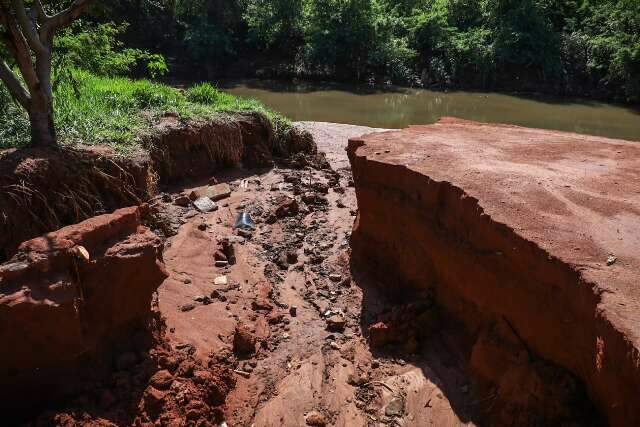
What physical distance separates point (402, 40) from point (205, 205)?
1582cm

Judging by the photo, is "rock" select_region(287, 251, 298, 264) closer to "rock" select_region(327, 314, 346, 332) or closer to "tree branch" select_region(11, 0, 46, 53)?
"rock" select_region(327, 314, 346, 332)

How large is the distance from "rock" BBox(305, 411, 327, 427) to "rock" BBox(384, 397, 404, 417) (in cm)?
42

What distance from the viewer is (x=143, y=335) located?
3473 millimetres

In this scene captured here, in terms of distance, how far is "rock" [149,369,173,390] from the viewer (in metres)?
3.25

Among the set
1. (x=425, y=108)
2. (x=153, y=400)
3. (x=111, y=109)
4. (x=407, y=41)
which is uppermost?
(x=407, y=41)

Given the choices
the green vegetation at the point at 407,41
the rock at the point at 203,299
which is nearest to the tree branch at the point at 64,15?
the rock at the point at 203,299

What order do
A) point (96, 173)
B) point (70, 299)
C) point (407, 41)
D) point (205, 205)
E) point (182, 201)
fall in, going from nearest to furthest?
1. point (70, 299)
2. point (96, 173)
3. point (182, 201)
4. point (205, 205)
5. point (407, 41)

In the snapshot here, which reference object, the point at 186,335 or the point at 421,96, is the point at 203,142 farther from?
the point at 421,96

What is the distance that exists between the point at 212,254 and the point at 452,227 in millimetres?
2479

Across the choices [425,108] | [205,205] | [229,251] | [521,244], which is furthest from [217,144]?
[425,108]

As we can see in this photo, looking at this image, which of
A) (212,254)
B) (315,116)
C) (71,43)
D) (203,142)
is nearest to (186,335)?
(212,254)

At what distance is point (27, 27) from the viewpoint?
4.11 m

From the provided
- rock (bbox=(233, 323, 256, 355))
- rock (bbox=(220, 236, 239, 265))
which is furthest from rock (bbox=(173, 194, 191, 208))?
rock (bbox=(233, 323, 256, 355))

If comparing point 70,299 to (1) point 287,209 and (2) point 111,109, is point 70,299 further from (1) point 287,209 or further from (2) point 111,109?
(2) point 111,109
